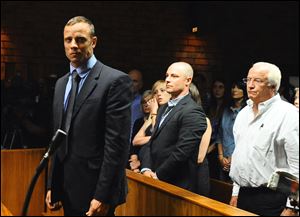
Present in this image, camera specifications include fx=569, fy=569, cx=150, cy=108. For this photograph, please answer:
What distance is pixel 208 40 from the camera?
7.03 metres

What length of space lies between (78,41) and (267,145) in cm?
99

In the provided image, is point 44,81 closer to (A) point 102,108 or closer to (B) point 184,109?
(B) point 184,109

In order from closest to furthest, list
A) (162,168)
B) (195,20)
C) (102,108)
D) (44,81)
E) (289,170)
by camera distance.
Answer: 1. (102,108)
2. (289,170)
3. (162,168)
4. (44,81)
5. (195,20)

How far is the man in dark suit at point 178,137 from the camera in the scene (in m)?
3.04

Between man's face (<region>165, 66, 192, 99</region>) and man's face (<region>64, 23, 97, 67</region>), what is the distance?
109 centimetres

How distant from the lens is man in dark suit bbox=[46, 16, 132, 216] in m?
2.10

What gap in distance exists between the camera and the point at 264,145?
255 centimetres

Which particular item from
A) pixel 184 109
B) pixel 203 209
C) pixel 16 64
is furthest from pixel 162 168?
pixel 16 64

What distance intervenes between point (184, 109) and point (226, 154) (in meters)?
1.48

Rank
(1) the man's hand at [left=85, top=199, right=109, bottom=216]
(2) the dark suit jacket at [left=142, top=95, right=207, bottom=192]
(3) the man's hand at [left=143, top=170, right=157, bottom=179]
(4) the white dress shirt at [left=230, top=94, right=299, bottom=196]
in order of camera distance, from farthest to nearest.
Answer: (3) the man's hand at [left=143, top=170, right=157, bottom=179] < (2) the dark suit jacket at [left=142, top=95, right=207, bottom=192] < (4) the white dress shirt at [left=230, top=94, right=299, bottom=196] < (1) the man's hand at [left=85, top=199, right=109, bottom=216]

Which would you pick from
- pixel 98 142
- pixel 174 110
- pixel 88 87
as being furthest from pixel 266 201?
pixel 88 87

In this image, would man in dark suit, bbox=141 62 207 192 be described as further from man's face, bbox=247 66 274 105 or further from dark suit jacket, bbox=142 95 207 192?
man's face, bbox=247 66 274 105

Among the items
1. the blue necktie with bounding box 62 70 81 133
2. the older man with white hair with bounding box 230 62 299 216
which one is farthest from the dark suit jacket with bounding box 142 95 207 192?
the blue necktie with bounding box 62 70 81 133

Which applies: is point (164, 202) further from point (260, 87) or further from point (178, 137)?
point (260, 87)
